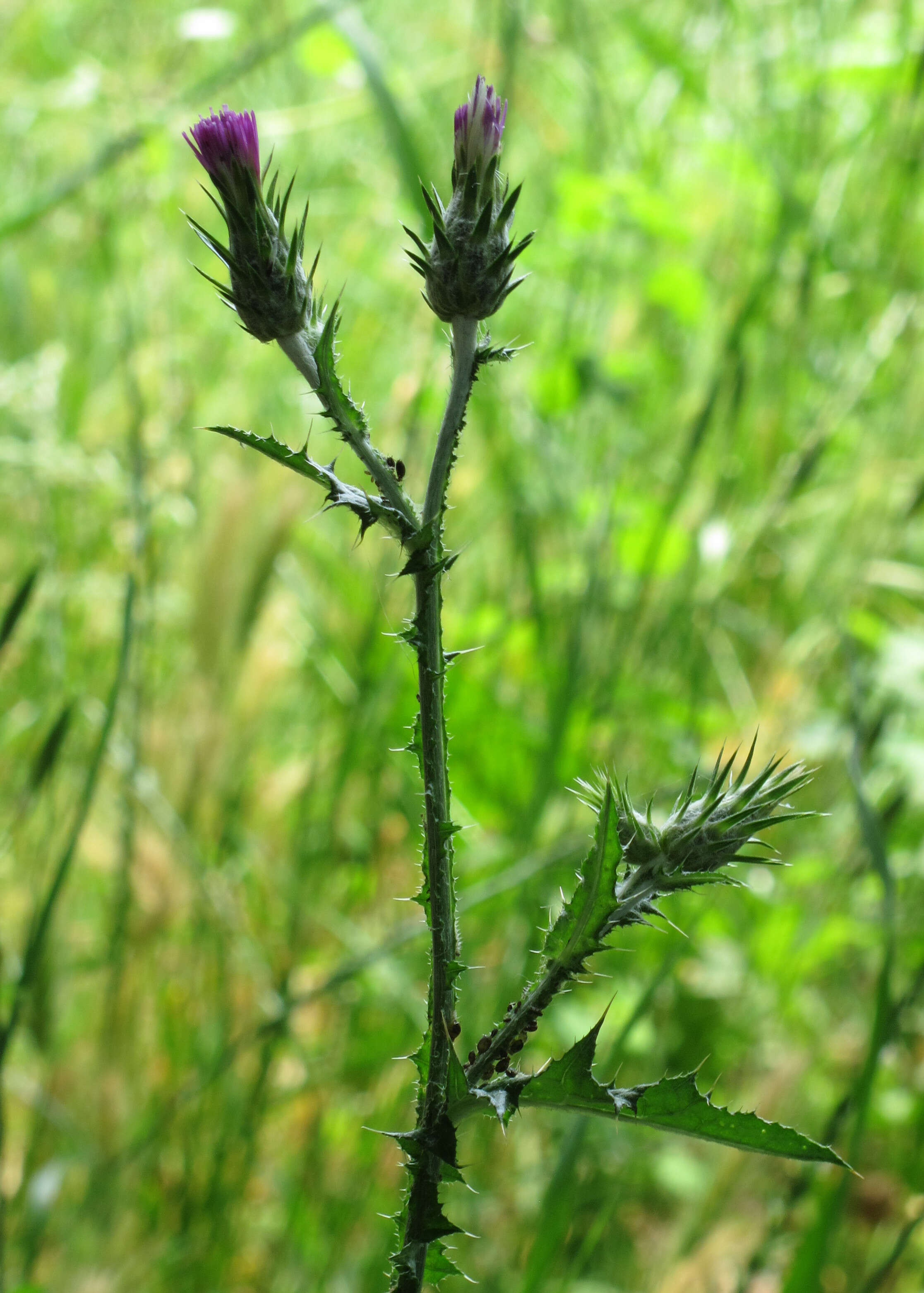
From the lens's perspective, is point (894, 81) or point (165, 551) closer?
point (894, 81)

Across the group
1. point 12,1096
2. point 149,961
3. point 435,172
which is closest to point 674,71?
point 435,172

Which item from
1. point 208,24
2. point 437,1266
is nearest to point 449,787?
point 437,1266

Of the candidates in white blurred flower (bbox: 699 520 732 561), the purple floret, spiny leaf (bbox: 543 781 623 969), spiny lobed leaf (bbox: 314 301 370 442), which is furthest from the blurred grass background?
the purple floret

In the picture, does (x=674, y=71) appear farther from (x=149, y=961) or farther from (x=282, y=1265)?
(x=282, y=1265)

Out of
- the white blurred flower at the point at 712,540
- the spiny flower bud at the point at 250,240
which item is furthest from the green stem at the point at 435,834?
the white blurred flower at the point at 712,540

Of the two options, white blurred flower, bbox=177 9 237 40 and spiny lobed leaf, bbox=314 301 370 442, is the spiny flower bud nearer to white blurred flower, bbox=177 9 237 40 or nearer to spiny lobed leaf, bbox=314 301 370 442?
spiny lobed leaf, bbox=314 301 370 442

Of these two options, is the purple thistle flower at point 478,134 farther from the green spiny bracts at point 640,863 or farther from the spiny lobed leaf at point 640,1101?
the spiny lobed leaf at point 640,1101
